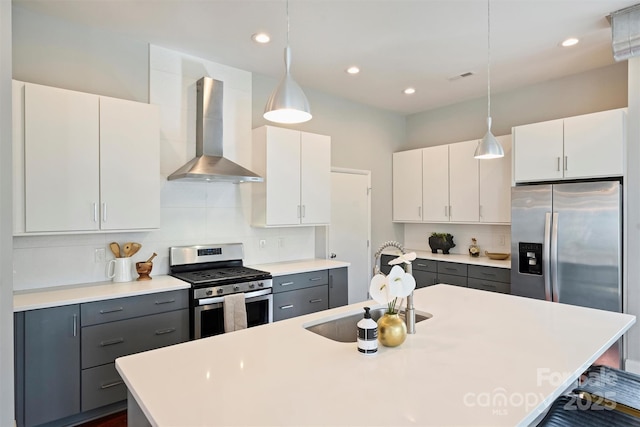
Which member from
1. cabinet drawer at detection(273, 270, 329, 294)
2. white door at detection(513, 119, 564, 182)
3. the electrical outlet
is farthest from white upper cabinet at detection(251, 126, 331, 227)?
white door at detection(513, 119, 564, 182)

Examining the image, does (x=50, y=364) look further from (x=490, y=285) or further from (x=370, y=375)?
(x=490, y=285)

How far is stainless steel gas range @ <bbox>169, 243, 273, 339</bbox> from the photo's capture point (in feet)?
9.59

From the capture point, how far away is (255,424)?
105 cm

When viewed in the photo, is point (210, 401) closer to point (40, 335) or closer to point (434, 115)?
point (40, 335)

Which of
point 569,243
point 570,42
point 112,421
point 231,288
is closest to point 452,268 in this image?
point 569,243

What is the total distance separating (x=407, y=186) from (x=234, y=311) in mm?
3315

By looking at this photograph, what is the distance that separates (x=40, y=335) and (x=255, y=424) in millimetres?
2002

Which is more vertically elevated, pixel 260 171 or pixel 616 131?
pixel 616 131

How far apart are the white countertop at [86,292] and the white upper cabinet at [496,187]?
3.39 meters

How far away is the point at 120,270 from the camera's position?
2.95 meters

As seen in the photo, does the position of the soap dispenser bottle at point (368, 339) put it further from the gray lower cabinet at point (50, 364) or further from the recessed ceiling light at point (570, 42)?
the recessed ceiling light at point (570, 42)

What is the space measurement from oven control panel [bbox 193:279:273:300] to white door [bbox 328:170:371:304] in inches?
57.6

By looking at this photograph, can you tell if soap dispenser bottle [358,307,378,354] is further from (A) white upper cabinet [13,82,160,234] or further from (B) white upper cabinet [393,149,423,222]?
(B) white upper cabinet [393,149,423,222]

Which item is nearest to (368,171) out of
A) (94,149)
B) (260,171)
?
(260,171)
